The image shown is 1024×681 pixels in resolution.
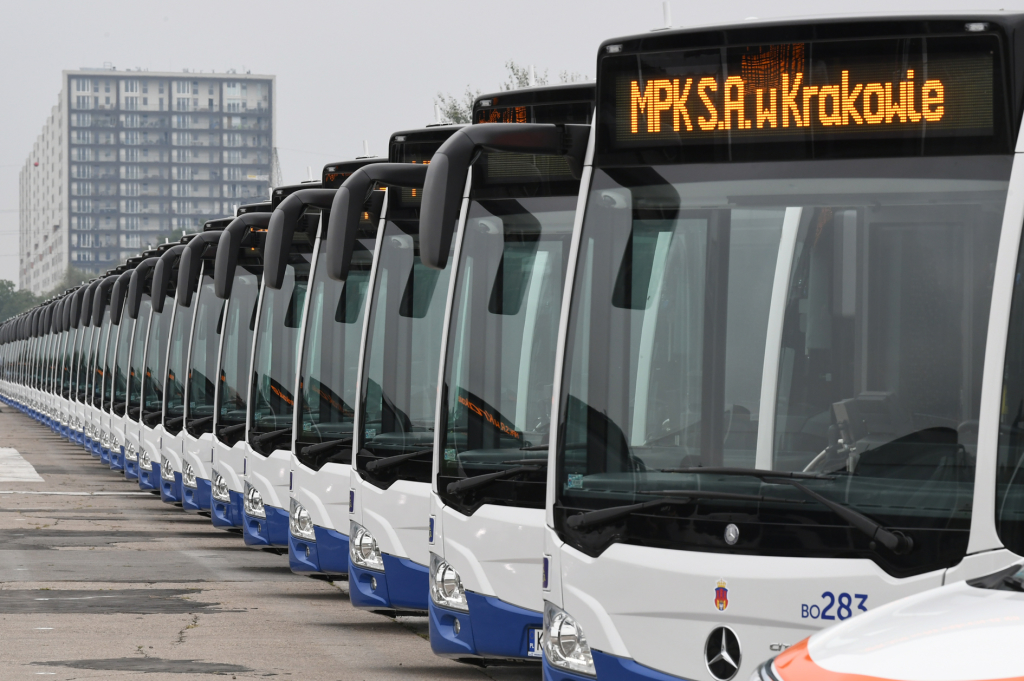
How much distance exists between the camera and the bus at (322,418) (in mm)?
11516

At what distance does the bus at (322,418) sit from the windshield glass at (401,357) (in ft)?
3.41

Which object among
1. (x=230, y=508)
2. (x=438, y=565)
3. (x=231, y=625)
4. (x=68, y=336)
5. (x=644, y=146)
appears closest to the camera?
(x=644, y=146)

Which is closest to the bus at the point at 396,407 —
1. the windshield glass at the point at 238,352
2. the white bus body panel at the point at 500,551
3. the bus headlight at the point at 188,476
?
the white bus body panel at the point at 500,551

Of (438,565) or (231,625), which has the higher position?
(438,565)

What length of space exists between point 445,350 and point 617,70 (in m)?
2.72

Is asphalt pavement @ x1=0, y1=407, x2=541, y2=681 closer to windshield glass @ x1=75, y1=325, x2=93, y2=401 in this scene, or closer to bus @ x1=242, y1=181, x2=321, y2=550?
bus @ x1=242, y1=181, x2=321, y2=550

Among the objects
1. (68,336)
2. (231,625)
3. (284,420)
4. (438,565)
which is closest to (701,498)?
(438,565)

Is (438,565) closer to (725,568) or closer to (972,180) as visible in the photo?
(725,568)

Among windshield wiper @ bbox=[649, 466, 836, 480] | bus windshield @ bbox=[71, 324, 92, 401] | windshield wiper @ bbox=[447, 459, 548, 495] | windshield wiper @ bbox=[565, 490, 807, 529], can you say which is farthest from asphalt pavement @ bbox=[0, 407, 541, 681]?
bus windshield @ bbox=[71, 324, 92, 401]

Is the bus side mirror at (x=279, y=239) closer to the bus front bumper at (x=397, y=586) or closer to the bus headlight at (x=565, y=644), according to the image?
the bus front bumper at (x=397, y=586)

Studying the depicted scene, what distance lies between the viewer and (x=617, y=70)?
232 inches

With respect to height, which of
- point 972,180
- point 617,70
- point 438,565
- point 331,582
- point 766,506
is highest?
point 617,70

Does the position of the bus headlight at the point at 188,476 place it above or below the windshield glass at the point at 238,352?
below

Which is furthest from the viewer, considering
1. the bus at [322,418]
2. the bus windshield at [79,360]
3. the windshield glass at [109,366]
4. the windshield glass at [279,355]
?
the bus windshield at [79,360]
